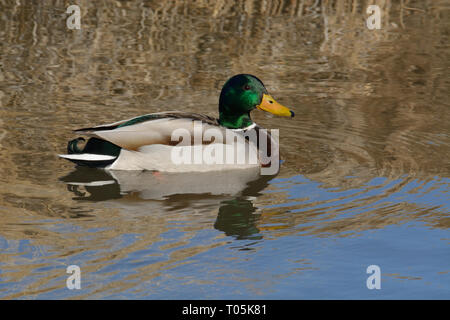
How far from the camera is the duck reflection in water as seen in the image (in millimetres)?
8266

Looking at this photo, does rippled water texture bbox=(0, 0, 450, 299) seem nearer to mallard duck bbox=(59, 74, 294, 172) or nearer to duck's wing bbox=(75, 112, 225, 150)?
mallard duck bbox=(59, 74, 294, 172)

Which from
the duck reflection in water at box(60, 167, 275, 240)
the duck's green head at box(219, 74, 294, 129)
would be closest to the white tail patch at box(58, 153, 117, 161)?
the duck reflection in water at box(60, 167, 275, 240)

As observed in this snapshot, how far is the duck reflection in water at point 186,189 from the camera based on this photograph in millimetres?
8266

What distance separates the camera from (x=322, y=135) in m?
10.4

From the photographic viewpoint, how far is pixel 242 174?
9.51 m

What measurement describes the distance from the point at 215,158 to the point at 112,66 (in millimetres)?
4214

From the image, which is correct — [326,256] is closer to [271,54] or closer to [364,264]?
[364,264]

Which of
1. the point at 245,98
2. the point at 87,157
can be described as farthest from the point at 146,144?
the point at 245,98

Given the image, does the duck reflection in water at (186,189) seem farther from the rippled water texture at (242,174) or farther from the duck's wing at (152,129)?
the duck's wing at (152,129)

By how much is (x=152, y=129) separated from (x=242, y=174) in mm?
982

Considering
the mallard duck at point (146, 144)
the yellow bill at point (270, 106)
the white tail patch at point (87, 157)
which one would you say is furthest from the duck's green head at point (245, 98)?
the white tail patch at point (87, 157)

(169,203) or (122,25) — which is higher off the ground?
(122,25)

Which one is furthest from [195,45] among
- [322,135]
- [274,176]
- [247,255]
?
[247,255]

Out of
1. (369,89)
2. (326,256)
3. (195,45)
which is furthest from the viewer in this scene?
(195,45)
